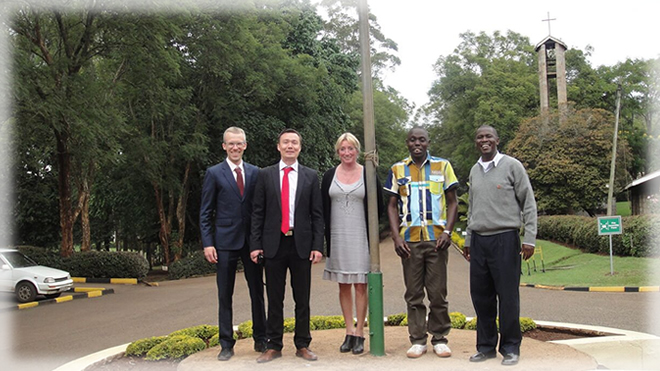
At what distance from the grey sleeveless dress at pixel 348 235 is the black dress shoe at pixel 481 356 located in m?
1.21

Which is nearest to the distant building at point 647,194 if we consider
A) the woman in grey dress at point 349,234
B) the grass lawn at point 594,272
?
the grass lawn at point 594,272

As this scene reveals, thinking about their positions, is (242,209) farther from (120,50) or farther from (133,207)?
(133,207)

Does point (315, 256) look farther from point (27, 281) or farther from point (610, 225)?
point (610, 225)

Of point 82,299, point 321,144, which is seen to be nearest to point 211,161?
point 321,144

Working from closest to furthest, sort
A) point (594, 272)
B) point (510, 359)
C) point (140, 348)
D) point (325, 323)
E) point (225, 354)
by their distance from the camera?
point (510, 359)
point (225, 354)
point (140, 348)
point (325, 323)
point (594, 272)

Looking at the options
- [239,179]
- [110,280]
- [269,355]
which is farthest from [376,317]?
[110,280]

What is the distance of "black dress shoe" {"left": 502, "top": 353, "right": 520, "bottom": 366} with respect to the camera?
16.5ft

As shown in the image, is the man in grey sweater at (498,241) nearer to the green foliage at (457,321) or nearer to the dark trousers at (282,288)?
Result: the dark trousers at (282,288)

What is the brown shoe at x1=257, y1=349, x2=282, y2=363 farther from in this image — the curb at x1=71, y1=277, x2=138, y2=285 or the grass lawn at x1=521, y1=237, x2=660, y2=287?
the curb at x1=71, y1=277, x2=138, y2=285

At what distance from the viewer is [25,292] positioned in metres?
15.1

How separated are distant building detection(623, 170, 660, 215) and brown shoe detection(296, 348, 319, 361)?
20.4 metres

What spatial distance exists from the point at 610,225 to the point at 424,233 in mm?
12400

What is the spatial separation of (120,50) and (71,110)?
3353 mm

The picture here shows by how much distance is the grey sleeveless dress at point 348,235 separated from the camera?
574 centimetres
